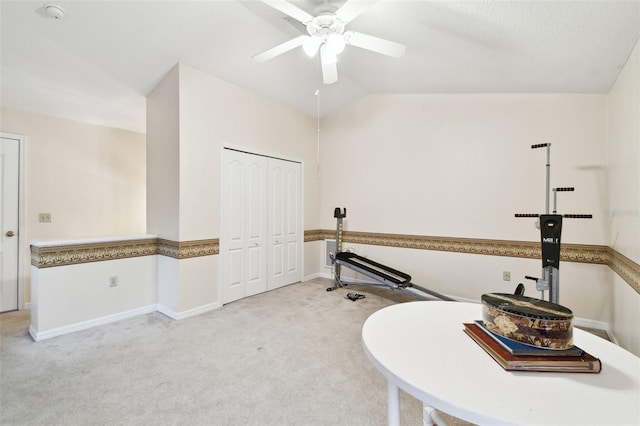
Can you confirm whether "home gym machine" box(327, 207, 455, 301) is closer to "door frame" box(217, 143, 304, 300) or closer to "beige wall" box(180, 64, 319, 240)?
"door frame" box(217, 143, 304, 300)

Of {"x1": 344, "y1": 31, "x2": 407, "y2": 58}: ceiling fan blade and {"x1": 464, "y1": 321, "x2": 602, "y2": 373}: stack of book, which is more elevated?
{"x1": 344, "y1": 31, "x2": 407, "y2": 58}: ceiling fan blade

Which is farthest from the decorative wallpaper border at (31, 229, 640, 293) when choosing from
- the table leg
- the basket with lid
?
the table leg

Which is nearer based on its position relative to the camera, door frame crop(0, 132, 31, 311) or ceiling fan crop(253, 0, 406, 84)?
ceiling fan crop(253, 0, 406, 84)

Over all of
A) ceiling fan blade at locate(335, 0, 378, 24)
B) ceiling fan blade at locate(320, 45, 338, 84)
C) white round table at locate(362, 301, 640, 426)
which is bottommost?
white round table at locate(362, 301, 640, 426)

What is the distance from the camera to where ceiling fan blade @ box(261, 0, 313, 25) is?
175 cm

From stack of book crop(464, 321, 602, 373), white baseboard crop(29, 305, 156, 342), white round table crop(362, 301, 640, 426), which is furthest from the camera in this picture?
white baseboard crop(29, 305, 156, 342)

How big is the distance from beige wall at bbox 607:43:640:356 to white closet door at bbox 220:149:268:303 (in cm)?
370

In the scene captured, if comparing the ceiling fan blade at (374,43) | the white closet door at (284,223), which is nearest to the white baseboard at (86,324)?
the white closet door at (284,223)

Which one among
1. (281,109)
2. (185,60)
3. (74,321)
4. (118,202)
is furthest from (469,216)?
(118,202)

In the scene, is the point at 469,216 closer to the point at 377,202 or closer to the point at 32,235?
the point at 377,202

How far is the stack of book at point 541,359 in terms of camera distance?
792 millimetres

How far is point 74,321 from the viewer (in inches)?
111

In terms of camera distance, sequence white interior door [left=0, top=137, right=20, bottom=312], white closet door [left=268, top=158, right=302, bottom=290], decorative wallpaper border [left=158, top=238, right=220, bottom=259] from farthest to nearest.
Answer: white closet door [left=268, top=158, right=302, bottom=290] < white interior door [left=0, top=137, right=20, bottom=312] < decorative wallpaper border [left=158, top=238, right=220, bottom=259]

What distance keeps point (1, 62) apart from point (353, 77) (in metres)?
3.71
